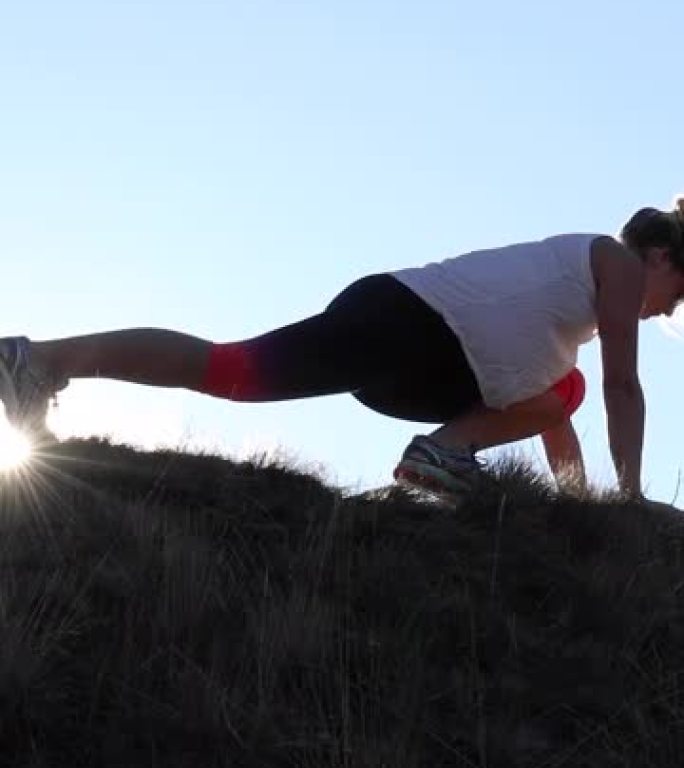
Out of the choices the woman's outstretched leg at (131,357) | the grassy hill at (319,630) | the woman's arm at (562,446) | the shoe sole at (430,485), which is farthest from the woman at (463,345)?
Answer: the grassy hill at (319,630)

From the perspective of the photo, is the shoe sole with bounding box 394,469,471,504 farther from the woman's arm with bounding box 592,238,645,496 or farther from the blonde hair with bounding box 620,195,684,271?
the blonde hair with bounding box 620,195,684,271

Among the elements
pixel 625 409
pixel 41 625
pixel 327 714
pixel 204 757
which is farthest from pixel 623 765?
pixel 625 409

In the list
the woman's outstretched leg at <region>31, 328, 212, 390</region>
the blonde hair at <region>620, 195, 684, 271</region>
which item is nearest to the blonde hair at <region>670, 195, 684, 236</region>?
the blonde hair at <region>620, 195, 684, 271</region>

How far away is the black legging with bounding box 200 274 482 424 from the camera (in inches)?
244

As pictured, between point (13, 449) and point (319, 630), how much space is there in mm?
1945

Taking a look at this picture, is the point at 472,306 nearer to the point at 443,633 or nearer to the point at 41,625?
the point at 443,633

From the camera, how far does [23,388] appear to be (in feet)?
19.3

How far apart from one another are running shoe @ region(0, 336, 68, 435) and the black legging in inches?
25.2

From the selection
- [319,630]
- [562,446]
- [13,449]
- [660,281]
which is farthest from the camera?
[562,446]

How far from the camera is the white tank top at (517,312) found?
6.23m

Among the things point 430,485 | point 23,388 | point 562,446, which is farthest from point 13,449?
point 562,446

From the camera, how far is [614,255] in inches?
248

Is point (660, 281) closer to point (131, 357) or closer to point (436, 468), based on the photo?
point (436, 468)

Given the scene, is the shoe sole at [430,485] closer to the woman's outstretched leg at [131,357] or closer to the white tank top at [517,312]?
the white tank top at [517,312]
